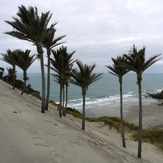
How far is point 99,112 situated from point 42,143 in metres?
48.5

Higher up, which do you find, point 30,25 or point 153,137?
point 30,25

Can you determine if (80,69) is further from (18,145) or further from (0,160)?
(0,160)

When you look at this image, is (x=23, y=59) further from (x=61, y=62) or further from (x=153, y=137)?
(x=153, y=137)

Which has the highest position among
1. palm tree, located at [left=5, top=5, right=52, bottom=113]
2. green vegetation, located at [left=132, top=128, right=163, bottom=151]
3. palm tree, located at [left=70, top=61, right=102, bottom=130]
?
palm tree, located at [left=5, top=5, right=52, bottom=113]

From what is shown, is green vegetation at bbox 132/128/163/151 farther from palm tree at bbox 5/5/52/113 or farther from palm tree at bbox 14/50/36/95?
palm tree at bbox 5/5/52/113

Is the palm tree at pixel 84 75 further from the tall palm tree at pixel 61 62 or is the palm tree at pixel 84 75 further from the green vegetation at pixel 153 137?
the green vegetation at pixel 153 137

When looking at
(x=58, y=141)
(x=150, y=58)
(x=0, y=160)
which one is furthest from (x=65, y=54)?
(x=0, y=160)

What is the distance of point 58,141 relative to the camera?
11523mm

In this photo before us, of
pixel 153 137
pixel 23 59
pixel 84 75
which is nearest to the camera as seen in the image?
pixel 84 75

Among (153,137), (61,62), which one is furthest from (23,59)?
(153,137)

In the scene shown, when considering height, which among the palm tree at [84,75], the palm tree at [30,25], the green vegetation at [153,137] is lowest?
the green vegetation at [153,137]

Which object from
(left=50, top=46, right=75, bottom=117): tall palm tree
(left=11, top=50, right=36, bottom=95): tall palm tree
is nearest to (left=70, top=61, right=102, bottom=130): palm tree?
(left=50, top=46, right=75, bottom=117): tall palm tree

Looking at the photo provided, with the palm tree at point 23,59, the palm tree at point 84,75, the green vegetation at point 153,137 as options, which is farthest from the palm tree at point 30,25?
the green vegetation at point 153,137

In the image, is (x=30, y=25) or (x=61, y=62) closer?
(x=30, y=25)
